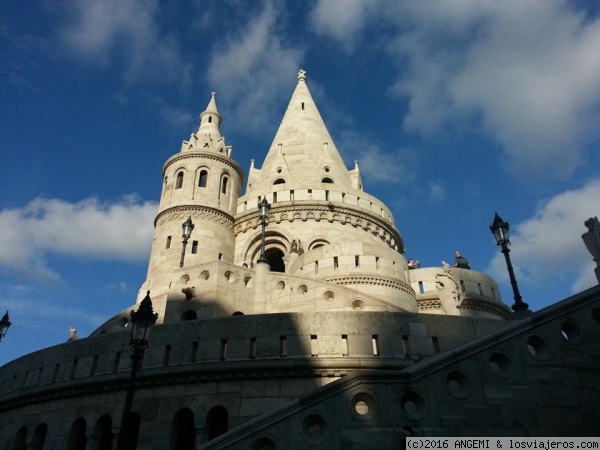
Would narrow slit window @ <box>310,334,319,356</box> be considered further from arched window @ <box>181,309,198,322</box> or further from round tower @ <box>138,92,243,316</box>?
round tower @ <box>138,92,243,316</box>

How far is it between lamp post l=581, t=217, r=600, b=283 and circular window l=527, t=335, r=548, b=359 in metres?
2.67

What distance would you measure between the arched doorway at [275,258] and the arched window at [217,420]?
14312mm

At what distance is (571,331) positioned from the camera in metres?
8.05

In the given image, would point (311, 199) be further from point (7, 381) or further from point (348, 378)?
point (348, 378)

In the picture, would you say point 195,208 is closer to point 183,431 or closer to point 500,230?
point 183,431

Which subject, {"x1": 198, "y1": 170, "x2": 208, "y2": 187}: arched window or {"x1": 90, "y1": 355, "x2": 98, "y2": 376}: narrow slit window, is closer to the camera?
{"x1": 90, "y1": 355, "x2": 98, "y2": 376}: narrow slit window

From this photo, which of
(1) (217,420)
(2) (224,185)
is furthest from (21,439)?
(2) (224,185)

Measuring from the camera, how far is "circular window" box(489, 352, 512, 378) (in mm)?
7419

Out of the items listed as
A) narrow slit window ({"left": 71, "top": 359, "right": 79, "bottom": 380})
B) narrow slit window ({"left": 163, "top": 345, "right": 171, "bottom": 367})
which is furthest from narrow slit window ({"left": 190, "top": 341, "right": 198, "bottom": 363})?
narrow slit window ({"left": 71, "top": 359, "right": 79, "bottom": 380})

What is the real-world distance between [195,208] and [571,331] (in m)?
19.5

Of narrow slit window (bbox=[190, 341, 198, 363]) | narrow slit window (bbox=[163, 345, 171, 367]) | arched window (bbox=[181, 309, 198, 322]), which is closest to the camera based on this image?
narrow slit window (bbox=[190, 341, 198, 363])

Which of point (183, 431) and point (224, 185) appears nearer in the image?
point (183, 431)

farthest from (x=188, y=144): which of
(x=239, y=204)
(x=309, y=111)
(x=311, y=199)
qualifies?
(x=309, y=111)

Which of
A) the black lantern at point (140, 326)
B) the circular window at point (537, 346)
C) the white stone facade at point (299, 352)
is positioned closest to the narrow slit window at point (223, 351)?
the white stone facade at point (299, 352)
